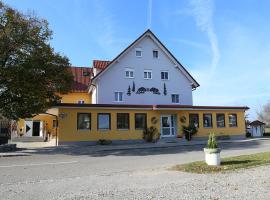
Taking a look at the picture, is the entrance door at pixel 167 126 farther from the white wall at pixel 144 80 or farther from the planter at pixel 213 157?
the planter at pixel 213 157

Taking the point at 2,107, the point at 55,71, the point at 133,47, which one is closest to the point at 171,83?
the point at 133,47

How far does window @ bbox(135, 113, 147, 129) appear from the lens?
30916 millimetres

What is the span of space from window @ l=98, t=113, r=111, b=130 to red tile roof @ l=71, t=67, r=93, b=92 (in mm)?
12332

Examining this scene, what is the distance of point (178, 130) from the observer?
32875 millimetres

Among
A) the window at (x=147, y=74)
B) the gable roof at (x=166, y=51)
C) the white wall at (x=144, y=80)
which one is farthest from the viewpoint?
the window at (x=147, y=74)

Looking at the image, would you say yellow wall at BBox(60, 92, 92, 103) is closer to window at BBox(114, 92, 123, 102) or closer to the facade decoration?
window at BBox(114, 92, 123, 102)

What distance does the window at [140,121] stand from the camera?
30916 millimetres

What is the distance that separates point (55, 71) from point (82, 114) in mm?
5817

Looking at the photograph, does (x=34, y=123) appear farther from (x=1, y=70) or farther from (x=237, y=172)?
(x=237, y=172)

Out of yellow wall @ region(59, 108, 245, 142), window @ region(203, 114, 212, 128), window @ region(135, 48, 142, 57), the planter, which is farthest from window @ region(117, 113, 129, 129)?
the planter

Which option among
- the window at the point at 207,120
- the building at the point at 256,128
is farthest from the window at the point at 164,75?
the building at the point at 256,128

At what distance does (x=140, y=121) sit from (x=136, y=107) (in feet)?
4.82

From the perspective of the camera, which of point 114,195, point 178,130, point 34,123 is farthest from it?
point 34,123

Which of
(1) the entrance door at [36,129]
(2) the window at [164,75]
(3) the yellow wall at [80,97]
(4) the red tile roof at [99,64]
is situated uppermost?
(4) the red tile roof at [99,64]
